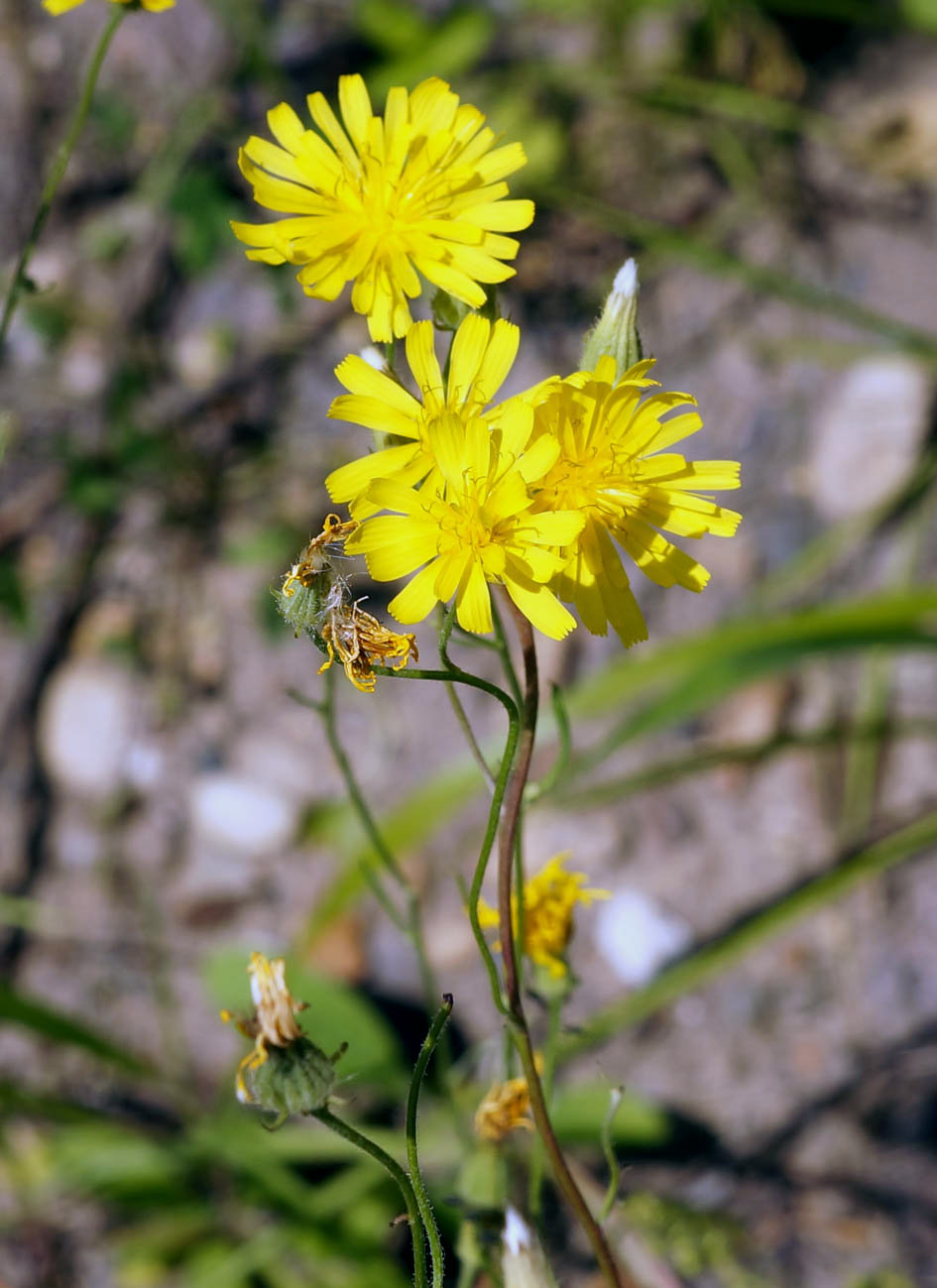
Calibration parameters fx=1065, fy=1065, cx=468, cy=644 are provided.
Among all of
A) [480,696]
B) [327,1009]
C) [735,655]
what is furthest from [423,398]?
[480,696]

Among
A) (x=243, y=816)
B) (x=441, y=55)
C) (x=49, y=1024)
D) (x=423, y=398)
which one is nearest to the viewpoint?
(x=423, y=398)

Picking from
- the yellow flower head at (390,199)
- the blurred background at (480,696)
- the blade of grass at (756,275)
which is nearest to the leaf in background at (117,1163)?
the blurred background at (480,696)

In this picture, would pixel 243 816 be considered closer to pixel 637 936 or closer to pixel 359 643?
pixel 637 936

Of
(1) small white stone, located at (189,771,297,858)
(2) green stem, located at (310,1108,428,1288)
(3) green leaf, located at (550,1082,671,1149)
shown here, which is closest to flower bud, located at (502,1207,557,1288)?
(2) green stem, located at (310,1108,428,1288)

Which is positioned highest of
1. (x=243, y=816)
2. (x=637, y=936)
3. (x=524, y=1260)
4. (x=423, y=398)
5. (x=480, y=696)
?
(x=480, y=696)

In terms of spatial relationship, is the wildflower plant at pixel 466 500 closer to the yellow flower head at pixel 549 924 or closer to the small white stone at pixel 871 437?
the yellow flower head at pixel 549 924

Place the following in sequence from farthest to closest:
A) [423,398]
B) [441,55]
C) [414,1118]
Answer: [441,55], [423,398], [414,1118]

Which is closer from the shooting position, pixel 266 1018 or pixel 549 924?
pixel 266 1018
